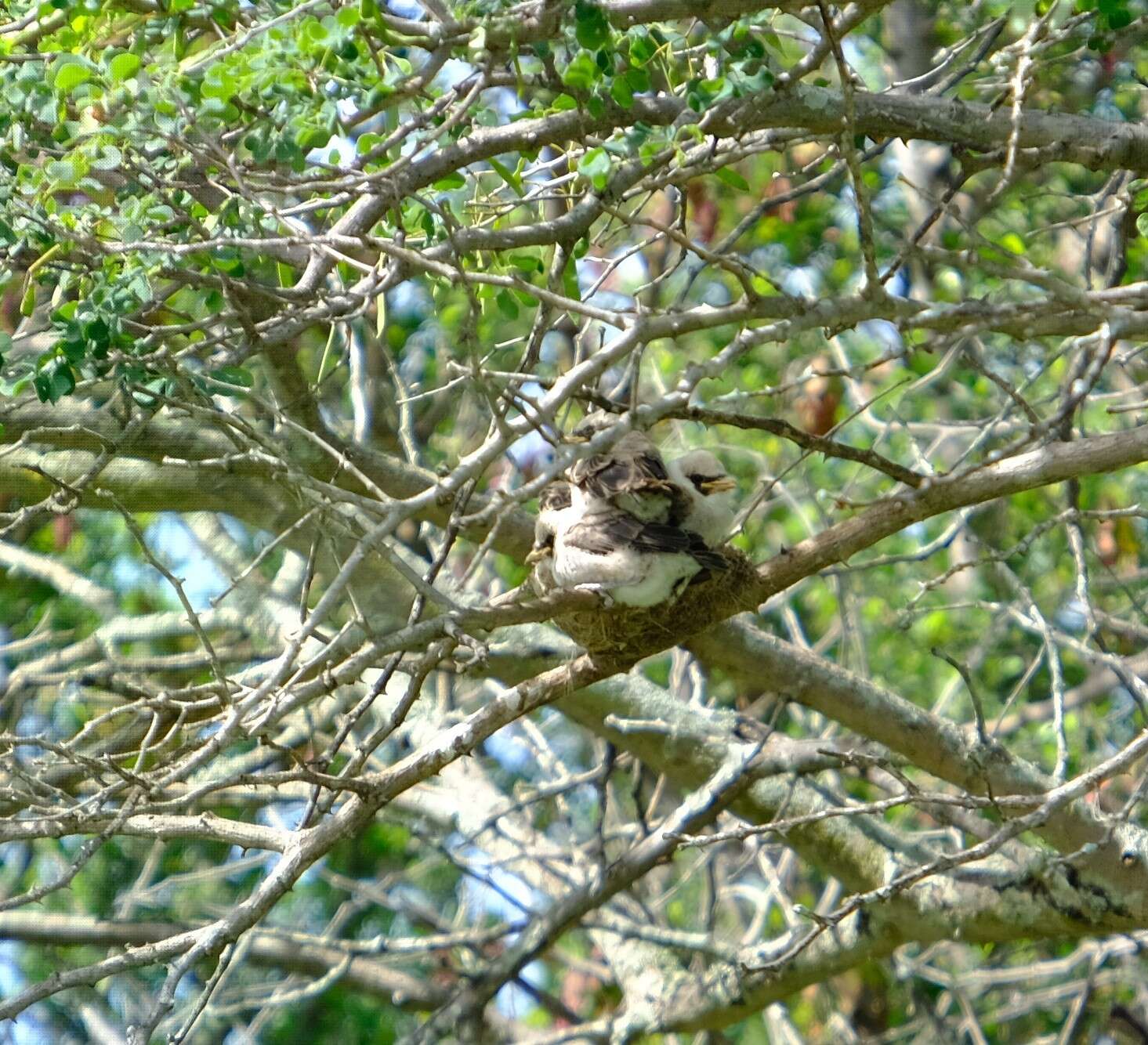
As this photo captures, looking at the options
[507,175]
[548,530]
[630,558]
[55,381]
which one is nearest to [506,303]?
[507,175]

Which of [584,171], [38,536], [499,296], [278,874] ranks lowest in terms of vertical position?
[278,874]

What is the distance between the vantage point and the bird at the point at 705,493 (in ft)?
14.8

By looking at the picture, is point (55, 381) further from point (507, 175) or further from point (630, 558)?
point (630, 558)

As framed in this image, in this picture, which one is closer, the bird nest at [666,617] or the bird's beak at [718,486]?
the bird nest at [666,617]

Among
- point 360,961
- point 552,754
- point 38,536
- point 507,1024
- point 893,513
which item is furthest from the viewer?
point 507,1024

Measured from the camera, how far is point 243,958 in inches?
249

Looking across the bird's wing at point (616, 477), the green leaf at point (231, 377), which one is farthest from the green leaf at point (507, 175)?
the bird's wing at point (616, 477)

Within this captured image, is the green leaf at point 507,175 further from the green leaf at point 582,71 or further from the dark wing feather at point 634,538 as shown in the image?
the dark wing feather at point 634,538

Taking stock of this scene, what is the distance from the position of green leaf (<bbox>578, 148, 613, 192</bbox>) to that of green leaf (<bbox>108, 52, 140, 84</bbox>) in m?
0.95

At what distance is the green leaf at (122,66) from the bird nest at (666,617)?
5.99ft

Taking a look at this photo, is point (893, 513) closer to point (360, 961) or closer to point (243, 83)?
point (243, 83)

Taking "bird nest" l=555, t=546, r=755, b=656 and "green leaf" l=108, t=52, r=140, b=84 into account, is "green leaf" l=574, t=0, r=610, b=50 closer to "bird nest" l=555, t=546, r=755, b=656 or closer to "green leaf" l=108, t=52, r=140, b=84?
"green leaf" l=108, t=52, r=140, b=84

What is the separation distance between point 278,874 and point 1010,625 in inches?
220

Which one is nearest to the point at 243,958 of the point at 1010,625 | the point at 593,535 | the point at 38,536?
the point at 38,536
